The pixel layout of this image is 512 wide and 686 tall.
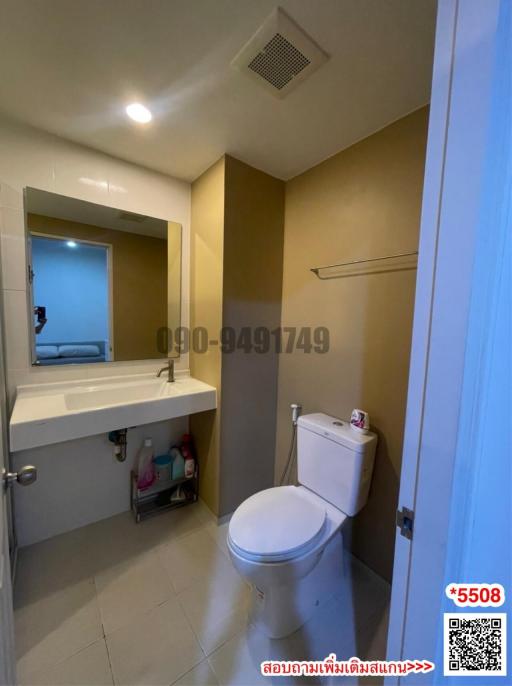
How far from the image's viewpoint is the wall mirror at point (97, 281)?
1531 millimetres

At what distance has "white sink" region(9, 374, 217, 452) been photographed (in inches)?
48.9

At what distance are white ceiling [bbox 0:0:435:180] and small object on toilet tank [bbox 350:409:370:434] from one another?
55.6 inches

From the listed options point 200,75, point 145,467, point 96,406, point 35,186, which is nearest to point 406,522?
point 96,406

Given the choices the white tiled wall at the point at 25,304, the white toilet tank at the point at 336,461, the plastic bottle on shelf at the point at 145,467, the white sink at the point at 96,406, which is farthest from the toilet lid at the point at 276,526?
the white tiled wall at the point at 25,304

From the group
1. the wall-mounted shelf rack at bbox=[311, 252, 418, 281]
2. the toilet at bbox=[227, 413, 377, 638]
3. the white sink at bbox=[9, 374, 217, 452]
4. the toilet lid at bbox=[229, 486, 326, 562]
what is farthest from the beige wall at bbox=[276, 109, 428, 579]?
the white sink at bbox=[9, 374, 217, 452]

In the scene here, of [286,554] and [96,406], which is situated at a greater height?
[96,406]

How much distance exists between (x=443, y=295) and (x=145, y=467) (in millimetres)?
2000

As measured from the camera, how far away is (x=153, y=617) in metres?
1.25

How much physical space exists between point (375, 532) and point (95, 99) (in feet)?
8.17

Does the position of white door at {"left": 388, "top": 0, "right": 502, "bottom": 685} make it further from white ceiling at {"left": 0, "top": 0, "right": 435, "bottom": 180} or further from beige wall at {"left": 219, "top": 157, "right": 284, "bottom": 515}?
beige wall at {"left": 219, "top": 157, "right": 284, "bottom": 515}

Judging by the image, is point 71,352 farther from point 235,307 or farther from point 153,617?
point 153,617

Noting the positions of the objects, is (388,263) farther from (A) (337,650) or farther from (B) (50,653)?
(B) (50,653)

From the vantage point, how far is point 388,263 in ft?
4.45

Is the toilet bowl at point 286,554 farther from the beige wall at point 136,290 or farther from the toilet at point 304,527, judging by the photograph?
the beige wall at point 136,290
